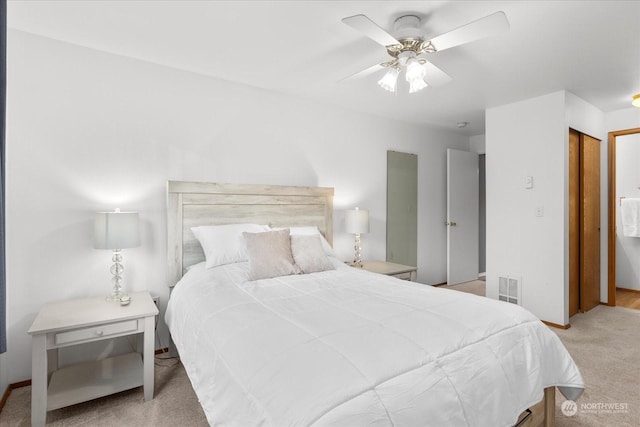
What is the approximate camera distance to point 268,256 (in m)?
2.52

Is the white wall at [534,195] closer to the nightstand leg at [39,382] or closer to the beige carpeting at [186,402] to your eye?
the beige carpeting at [186,402]

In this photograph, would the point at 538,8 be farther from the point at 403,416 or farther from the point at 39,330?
the point at 39,330

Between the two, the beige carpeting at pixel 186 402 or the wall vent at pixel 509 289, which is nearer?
the beige carpeting at pixel 186 402

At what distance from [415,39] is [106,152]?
2.45 m

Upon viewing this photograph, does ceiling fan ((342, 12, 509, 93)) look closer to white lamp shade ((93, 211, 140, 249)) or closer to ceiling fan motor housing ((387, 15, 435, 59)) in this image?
ceiling fan motor housing ((387, 15, 435, 59))

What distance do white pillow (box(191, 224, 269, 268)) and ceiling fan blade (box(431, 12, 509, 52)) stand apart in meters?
2.03

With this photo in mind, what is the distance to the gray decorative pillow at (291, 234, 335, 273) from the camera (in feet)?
8.70

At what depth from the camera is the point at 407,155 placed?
464cm

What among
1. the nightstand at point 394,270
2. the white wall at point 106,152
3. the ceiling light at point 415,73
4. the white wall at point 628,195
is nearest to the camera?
the ceiling light at point 415,73

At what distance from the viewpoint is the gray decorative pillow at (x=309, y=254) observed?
265cm

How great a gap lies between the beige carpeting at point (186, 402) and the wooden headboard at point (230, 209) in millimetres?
830

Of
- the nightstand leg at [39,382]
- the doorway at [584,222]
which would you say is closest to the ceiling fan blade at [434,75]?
the doorway at [584,222]
